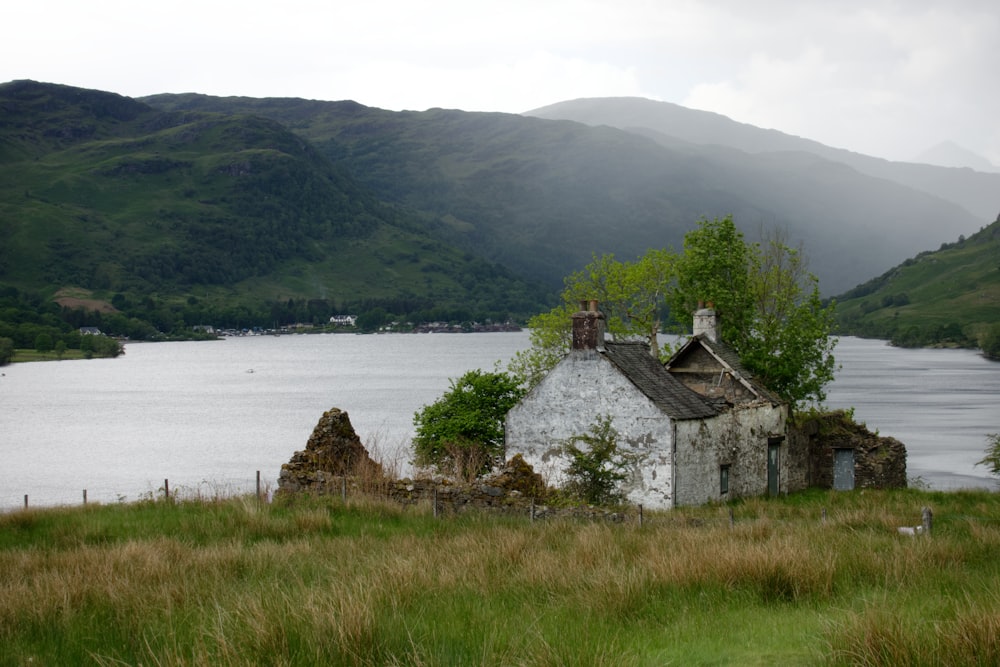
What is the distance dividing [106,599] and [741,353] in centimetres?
4098

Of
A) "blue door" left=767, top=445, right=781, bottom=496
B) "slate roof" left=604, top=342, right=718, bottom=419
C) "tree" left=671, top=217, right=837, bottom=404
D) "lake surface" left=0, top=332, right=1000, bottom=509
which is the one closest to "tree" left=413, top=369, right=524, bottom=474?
"lake surface" left=0, top=332, right=1000, bottom=509

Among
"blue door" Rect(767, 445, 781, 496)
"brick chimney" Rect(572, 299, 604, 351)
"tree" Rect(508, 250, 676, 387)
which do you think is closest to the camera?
"brick chimney" Rect(572, 299, 604, 351)

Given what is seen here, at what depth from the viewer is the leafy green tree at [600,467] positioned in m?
32.3

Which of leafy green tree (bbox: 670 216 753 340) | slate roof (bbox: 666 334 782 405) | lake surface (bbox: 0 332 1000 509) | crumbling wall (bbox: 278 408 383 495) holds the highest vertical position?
leafy green tree (bbox: 670 216 753 340)

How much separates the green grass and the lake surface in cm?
1256

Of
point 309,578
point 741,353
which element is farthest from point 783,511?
point 741,353

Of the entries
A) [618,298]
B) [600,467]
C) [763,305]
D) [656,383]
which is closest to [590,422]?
[600,467]

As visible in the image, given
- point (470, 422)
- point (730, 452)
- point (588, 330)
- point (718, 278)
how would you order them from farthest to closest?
point (718, 278), point (470, 422), point (730, 452), point (588, 330)

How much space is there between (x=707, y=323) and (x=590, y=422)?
10.8m

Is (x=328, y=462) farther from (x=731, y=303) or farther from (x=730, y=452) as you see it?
(x=731, y=303)

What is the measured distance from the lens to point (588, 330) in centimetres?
3338

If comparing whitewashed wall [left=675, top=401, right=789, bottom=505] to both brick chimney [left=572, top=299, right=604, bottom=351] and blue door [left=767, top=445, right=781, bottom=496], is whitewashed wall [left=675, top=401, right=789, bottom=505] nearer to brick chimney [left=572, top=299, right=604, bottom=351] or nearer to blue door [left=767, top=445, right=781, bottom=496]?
blue door [left=767, top=445, right=781, bottom=496]

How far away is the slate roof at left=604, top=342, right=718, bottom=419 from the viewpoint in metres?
32.4

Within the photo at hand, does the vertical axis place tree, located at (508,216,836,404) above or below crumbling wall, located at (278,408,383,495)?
Result: above
